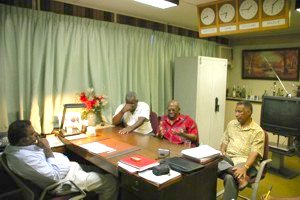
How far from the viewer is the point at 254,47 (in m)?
5.36

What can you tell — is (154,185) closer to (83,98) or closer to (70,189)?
(70,189)

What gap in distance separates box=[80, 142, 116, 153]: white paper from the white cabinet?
2.10 metres

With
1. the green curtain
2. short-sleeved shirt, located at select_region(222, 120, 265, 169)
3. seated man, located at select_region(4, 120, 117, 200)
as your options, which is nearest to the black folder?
seated man, located at select_region(4, 120, 117, 200)

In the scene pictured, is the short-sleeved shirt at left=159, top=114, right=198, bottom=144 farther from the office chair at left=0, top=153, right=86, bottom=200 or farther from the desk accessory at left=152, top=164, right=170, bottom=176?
the office chair at left=0, top=153, right=86, bottom=200

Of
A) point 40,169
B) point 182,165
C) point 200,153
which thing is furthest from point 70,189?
point 200,153

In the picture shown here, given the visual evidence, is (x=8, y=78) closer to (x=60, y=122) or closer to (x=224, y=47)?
(x=60, y=122)

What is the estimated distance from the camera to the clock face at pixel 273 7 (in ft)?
7.66

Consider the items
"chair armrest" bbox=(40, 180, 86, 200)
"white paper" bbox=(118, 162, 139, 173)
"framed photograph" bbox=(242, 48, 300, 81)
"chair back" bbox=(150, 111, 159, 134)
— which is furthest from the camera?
"framed photograph" bbox=(242, 48, 300, 81)

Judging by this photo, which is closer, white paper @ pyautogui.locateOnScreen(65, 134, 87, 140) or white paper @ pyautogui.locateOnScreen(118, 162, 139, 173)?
white paper @ pyautogui.locateOnScreen(118, 162, 139, 173)

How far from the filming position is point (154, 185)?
1.64 meters

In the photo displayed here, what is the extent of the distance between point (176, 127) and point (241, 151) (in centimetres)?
73

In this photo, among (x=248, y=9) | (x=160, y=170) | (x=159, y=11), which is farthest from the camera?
(x=159, y=11)

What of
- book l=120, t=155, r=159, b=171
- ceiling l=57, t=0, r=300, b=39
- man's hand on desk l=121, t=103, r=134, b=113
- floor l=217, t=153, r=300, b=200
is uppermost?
ceiling l=57, t=0, r=300, b=39

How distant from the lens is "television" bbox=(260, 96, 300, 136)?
136 inches
